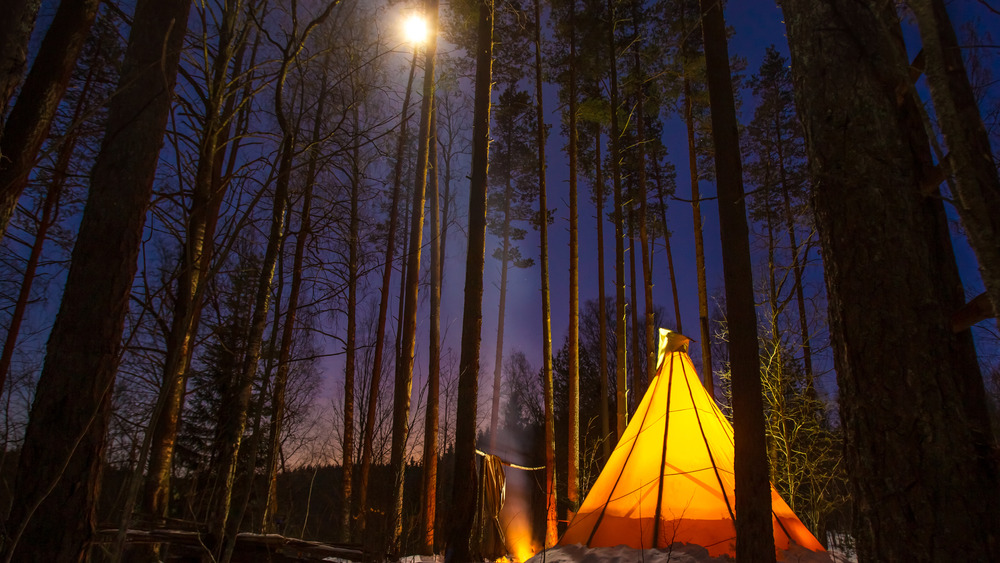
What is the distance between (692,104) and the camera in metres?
12.0

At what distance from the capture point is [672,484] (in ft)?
19.4

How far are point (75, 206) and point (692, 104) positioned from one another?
1213 centimetres

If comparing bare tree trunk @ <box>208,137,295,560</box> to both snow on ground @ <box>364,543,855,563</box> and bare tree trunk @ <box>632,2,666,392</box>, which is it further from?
bare tree trunk @ <box>632,2,666,392</box>

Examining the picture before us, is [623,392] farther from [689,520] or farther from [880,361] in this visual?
[880,361]

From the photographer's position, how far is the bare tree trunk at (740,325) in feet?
12.1

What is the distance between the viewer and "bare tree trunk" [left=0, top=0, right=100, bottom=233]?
6.96 feet

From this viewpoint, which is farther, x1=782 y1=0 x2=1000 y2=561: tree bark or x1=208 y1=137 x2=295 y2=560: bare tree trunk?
x1=208 y1=137 x2=295 y2=560: bare tree trunk

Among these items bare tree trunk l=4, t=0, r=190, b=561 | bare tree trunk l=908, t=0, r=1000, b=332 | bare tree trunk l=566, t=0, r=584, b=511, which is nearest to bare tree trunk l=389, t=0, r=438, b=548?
bare tree trunk l=566, t=0, r=584, b=511

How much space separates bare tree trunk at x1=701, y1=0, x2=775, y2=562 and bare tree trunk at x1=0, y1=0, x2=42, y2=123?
12.3ft

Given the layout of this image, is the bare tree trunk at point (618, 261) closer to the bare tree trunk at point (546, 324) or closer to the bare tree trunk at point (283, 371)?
the bare tree trunk at point (546, 324)

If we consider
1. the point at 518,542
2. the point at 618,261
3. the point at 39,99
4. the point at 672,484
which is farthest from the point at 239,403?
the point at 618,261

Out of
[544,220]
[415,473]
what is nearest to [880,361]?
[544,220]

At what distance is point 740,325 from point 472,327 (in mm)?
3044

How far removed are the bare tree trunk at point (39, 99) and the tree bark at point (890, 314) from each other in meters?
3.33
